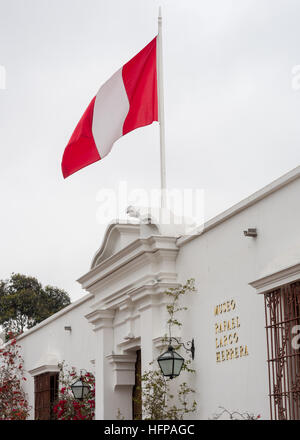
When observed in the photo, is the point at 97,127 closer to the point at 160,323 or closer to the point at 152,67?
the point at 152,67

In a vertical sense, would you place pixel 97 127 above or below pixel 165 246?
above

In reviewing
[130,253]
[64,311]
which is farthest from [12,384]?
[130,253]

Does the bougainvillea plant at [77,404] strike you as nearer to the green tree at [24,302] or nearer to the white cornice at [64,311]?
the white cornice at [64,311]

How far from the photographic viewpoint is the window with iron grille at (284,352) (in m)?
8.90

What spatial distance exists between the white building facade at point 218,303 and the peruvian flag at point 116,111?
1.24 meters

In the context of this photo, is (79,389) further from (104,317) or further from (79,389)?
(104,317)

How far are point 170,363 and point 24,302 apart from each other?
25770 mm

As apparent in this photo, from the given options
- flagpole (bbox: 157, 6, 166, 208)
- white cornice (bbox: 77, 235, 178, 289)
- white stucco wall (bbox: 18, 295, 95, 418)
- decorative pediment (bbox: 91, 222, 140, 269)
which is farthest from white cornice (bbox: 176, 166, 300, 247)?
white stucco wall (bbox: 18, 295, 95, 418)

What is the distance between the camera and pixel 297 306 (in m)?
8.93

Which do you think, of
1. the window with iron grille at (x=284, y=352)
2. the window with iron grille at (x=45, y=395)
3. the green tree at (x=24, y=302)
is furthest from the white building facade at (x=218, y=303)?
the green tree at (x=24, y=302)

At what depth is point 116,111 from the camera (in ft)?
42.8
